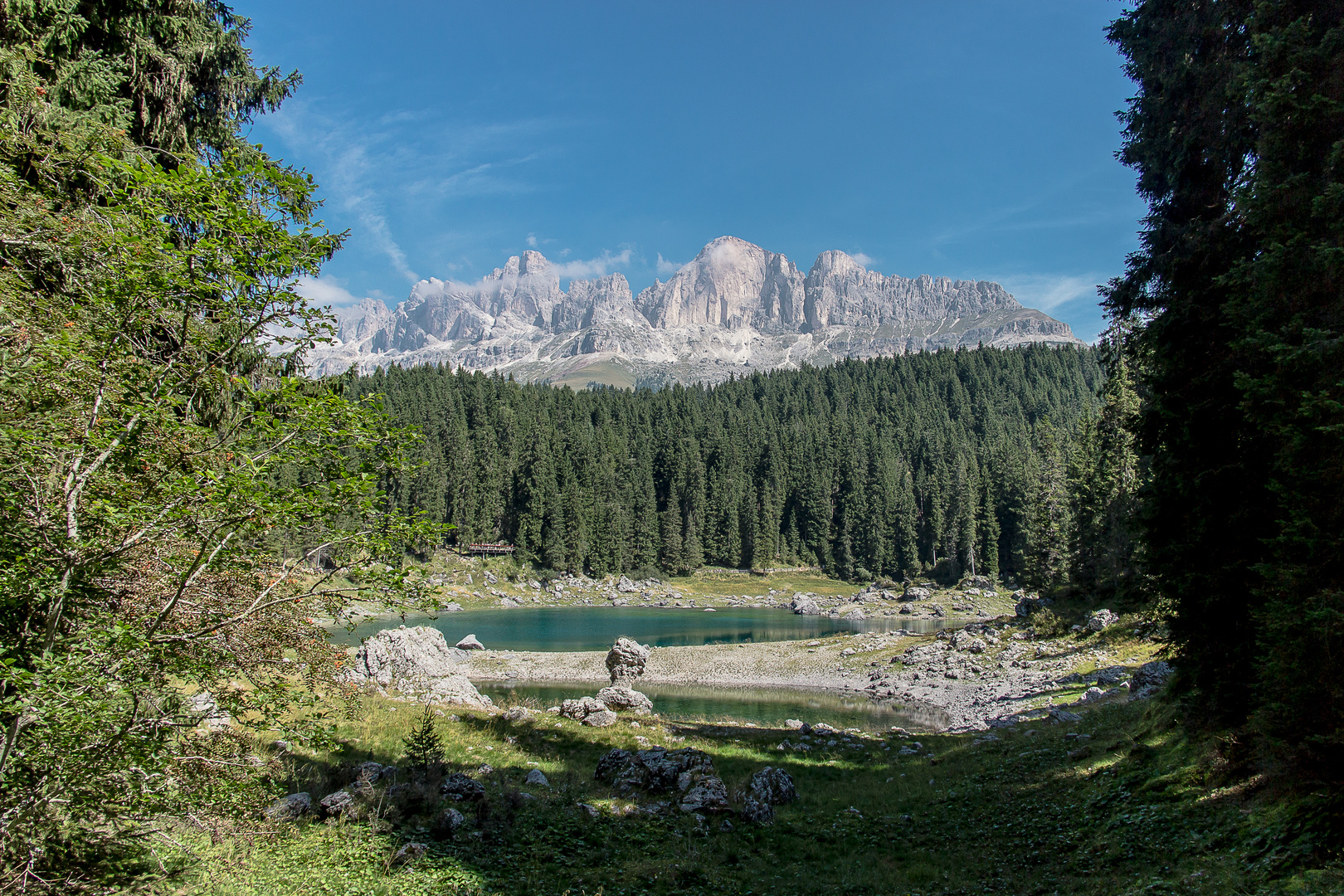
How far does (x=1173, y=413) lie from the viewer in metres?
11.9

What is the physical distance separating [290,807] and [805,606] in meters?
76.2

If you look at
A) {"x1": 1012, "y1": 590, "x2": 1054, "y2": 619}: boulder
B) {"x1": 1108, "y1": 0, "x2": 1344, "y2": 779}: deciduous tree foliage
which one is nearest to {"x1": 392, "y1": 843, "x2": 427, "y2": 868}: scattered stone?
{"x1": 1108, "y1": 0, "x2": 1344, "y2": 779}: deciduous tree foliage

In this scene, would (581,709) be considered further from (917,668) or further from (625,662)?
(917,668)

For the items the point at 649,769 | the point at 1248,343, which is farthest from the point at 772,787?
the point at 1248,343

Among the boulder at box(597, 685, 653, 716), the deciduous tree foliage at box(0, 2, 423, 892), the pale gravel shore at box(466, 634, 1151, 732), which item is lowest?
the pale gravel shore at box(466, 634, 1151, 732)

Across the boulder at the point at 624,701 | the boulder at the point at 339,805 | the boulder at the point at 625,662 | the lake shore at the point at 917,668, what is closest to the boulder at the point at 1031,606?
the lake shore at the point at 917,668

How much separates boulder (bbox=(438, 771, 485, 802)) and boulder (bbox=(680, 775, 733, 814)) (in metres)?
4.10

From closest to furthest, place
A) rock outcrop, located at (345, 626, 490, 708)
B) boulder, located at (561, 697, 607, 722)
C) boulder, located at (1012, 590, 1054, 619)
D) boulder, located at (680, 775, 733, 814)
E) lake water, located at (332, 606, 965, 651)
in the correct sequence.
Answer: boulder, located at (680, 775, 733, 814), boulder, located at (561, 697, 607, 722), rock outcrop, located at (345, 626, 490, 708), boulder, located at (1012, 590, 1054, 619), lake water, located at (332, 606, 965, 651)

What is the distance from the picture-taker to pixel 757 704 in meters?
30.6

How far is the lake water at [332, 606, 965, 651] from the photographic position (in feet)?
169

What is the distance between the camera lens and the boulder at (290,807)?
29.9ft

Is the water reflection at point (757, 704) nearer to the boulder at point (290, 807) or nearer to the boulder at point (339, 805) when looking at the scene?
the boulder at point (339, 805)

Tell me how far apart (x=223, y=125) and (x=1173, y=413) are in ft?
66.1

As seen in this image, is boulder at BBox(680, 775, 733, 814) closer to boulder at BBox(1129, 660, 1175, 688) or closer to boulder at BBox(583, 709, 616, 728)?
boulder at BBox(583, 709, 616, 728)
